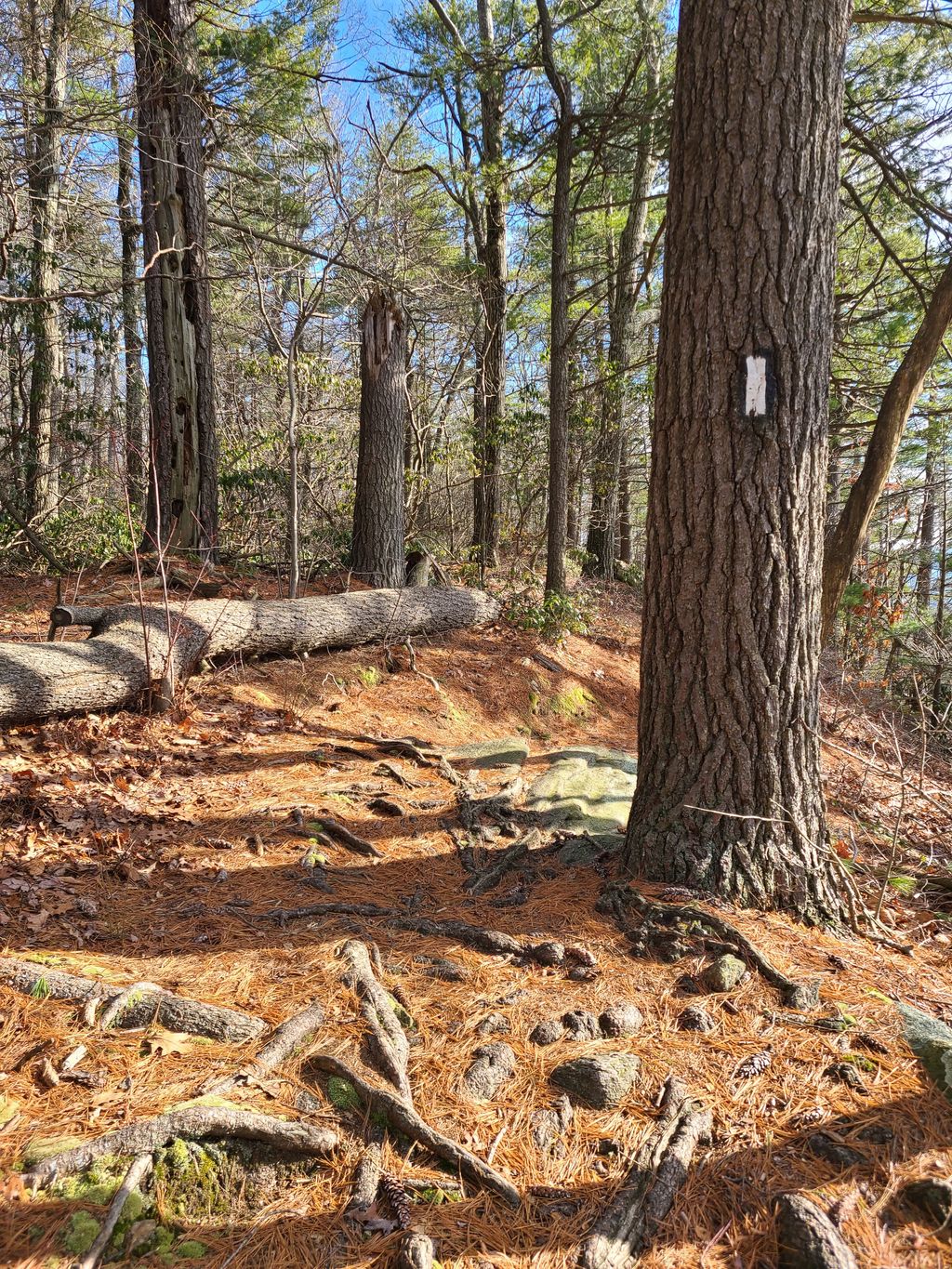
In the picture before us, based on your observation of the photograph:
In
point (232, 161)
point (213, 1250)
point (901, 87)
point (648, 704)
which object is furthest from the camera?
point (232, 161)

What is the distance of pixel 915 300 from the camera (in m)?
7.18

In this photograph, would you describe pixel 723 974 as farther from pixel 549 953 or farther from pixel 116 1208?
pixel 116 1208

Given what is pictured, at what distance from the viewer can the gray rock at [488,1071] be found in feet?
6.56

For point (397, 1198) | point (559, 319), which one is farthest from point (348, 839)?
point (559, 319)

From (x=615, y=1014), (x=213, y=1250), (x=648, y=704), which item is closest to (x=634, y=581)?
(x=648, y=704)

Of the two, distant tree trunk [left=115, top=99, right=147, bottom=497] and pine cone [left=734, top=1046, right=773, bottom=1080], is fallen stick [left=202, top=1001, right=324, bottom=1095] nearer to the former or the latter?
pine cone [left=734, top=1046, right=773, bottom=1080]

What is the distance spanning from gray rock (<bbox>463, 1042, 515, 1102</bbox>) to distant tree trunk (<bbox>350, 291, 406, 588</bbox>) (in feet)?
20.9

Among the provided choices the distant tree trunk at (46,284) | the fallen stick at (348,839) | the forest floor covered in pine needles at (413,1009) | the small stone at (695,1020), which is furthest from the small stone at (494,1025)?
the distant tree trunk at (46,284)

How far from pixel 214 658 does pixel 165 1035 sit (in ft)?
13.5

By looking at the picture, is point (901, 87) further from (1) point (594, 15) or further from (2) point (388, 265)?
(2) point (388, 265)

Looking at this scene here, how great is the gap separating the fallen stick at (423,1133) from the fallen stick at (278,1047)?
0.47 ft

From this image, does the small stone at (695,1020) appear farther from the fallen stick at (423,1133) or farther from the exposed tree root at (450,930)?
the fallen stick at (423,1133)

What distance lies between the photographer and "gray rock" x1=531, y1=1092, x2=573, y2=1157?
184 centimetres

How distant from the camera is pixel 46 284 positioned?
973 centimetres
